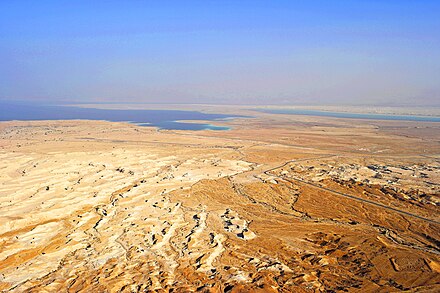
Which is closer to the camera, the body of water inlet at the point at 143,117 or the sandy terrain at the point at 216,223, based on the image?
the sandy terrain at the point at 216,223

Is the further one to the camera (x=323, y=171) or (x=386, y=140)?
(x=386, y=140)

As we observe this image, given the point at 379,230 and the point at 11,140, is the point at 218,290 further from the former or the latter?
the point at 11,140

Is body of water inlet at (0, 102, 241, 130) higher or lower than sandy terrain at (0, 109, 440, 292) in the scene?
higher

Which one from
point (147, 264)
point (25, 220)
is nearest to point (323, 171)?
point (147, 264)

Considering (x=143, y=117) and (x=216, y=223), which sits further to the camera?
(x=143, y=117)

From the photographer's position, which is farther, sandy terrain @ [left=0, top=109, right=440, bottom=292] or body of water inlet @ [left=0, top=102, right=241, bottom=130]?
body of water inlet @ [left=0, top=102, right=241, bottom=130]

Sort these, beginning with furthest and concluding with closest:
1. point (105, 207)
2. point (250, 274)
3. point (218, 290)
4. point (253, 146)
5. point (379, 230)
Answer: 1. point (253, 146)
2. point (105, 207)
3. point (379, 230)
4. point (250, 274)
5. point (218, 290)

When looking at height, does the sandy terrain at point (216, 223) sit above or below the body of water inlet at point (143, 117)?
below

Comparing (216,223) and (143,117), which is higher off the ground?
(143,117)
